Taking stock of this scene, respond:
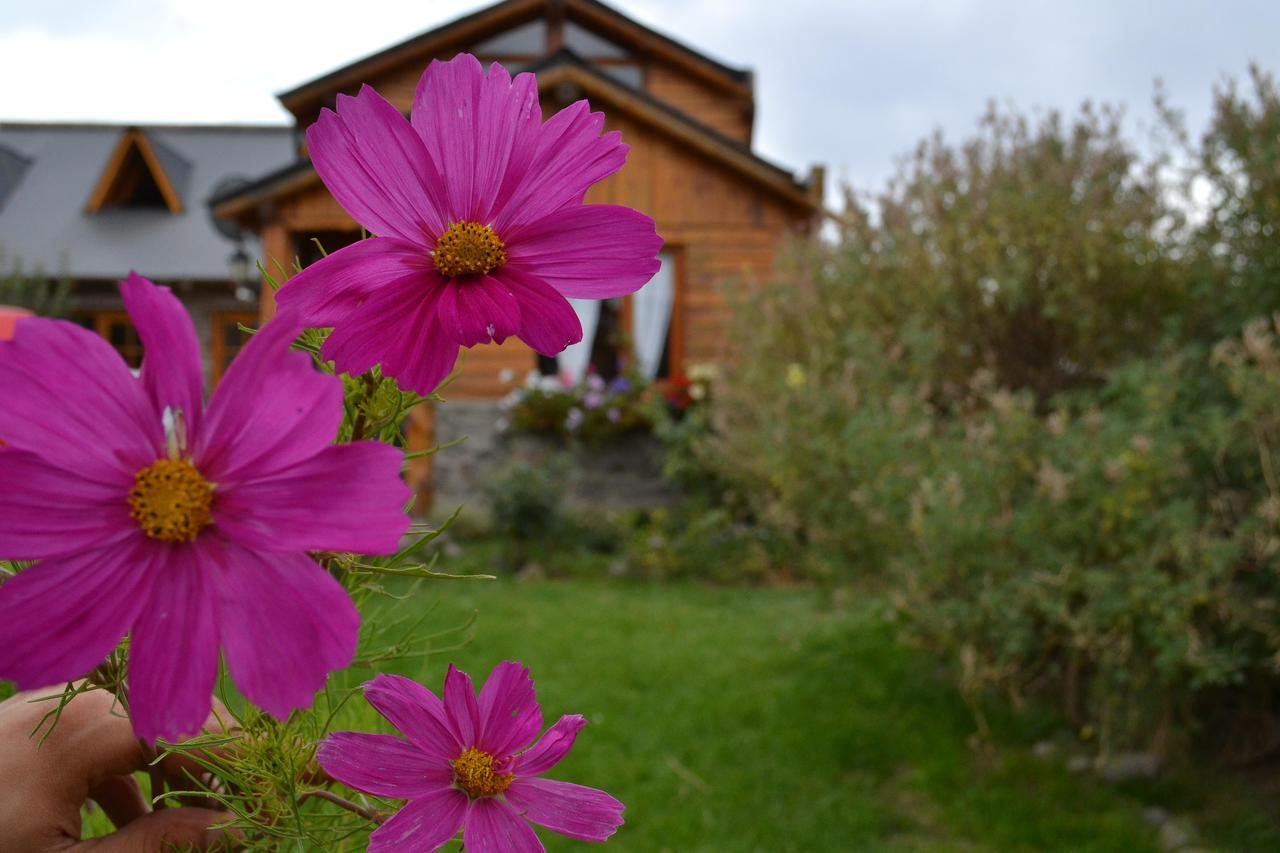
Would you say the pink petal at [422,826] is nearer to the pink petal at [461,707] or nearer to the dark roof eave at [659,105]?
the pink petal at [461,707]

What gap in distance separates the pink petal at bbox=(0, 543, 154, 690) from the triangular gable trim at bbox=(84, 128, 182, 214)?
17934 mm

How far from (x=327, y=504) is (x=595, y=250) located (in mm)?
144

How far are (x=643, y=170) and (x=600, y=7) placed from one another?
3.01 meters

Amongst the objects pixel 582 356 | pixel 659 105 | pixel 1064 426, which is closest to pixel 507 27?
pixel 659 105

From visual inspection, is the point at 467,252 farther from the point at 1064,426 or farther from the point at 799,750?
the point at 799,750

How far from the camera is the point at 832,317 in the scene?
5.58 m

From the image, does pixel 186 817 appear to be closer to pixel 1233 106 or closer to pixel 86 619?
pixel 86 619

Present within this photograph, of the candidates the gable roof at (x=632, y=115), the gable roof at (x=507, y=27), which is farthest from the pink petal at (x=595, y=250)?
the gable roof at (x=507, y=27)

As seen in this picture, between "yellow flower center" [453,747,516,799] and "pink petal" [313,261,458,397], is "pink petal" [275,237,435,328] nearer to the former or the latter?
"pink petal" [313,261,458,397]

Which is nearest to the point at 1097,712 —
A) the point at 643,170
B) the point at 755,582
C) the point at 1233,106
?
the point at 1233,106

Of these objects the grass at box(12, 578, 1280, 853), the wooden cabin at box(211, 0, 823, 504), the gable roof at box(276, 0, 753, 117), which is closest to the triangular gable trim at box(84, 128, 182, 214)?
the gable roof at box(276, 0, 753, 117)

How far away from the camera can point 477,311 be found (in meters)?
0.38

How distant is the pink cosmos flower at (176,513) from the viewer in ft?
0.94

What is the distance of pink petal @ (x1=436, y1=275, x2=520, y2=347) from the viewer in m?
0.37
